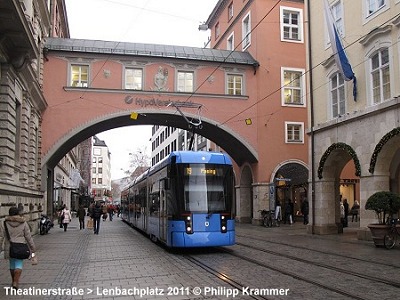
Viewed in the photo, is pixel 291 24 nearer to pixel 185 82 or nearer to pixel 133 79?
pixel 185 82

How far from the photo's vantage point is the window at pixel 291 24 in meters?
34.1

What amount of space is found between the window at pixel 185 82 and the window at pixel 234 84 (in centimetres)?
267

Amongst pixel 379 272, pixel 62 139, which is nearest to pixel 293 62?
pixel 62 139

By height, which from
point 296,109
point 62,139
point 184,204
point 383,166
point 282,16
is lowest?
point 184,204

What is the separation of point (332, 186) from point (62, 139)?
16.1m

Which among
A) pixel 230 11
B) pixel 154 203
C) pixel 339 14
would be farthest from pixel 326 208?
pixel 230 11

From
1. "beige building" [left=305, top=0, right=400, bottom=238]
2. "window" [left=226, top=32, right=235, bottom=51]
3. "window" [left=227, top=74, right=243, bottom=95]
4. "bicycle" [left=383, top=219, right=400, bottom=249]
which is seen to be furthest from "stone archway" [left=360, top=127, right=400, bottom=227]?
"window" [left=226, top=32, right=235, bottom=51]

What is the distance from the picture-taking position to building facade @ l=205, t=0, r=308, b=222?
32719 mm

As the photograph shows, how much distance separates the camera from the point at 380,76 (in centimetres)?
1881

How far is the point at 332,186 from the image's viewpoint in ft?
75.6

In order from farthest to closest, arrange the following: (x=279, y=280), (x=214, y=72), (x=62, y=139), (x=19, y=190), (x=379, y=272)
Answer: (x=214, y=72) < (x=62, y=139) < (x=19, y=190) < (x=379, y=272) < (x=279, y=280)

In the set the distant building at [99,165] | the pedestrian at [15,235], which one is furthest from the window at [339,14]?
the distant building at [99,165]

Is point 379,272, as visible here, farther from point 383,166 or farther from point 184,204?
point 383,166

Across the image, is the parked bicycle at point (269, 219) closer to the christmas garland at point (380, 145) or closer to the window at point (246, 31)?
the christmas garland at point (380, 145)
